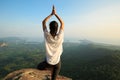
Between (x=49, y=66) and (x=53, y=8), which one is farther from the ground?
(x=53, y=8)

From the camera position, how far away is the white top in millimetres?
5254

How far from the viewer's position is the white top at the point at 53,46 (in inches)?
207

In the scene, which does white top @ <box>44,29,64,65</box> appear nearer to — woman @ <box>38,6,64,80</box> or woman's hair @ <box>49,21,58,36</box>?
woman @ <box>38,6,64,80</box>

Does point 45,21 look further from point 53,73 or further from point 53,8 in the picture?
point 53,73

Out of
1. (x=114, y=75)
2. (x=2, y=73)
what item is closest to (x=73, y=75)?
(x=114, y=75)

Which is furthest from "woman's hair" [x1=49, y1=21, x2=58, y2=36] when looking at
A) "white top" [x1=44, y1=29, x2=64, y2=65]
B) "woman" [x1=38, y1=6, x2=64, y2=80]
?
"white top" [x1=44, y1=29, x2=64, y2=65]

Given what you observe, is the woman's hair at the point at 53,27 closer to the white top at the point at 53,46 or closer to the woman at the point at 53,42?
the woman at the point at 53,42

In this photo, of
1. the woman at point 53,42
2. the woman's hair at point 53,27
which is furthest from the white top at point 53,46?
the woman's hair at point 53,27

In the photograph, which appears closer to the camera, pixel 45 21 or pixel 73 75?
pixel 45 21

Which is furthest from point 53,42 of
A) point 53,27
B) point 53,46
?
point 53,27

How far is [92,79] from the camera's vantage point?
8262 centimetres

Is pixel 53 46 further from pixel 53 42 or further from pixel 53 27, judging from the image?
pixel 53 27

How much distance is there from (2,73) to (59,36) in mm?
111859

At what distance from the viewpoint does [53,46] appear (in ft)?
17.7
